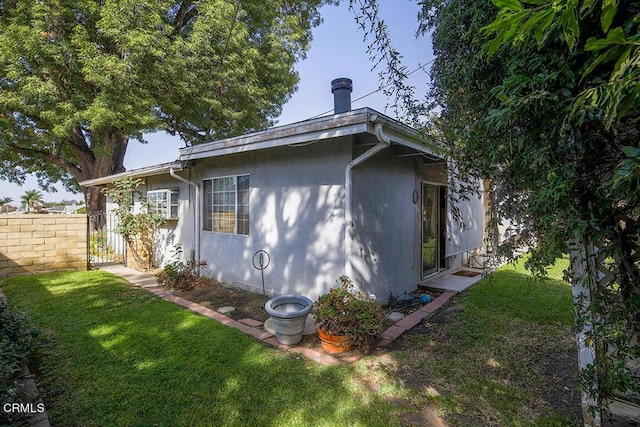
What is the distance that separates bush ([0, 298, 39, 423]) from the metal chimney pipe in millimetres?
5798

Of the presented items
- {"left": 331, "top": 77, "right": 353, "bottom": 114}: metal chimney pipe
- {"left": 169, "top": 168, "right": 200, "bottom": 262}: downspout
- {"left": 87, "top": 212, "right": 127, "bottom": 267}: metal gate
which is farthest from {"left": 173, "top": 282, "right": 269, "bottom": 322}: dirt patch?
{"left": 87, "top": 212, "right": 127, "bottom": 267}: metal gate

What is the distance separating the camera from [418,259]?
686 centimetres

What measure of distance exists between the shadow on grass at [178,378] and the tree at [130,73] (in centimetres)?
772

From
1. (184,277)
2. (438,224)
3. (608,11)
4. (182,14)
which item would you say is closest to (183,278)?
(184,277)

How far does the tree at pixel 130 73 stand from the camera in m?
10.8

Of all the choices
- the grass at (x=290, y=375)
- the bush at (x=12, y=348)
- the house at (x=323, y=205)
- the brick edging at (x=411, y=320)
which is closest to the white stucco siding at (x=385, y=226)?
the house at (x=323, y=205)

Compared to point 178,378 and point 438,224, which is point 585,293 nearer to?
point 178,378

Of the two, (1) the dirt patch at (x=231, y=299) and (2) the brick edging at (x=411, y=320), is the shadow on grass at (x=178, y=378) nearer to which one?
(1) the dirt patch at (x=231, y=299)

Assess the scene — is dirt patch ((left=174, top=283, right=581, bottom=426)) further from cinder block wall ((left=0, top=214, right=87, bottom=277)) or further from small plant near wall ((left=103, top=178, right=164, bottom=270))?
cinder block wall ((left=0, top=214, right=87, bottom=277))

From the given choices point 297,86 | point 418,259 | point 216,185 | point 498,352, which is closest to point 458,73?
point 498,352

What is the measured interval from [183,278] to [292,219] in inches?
127

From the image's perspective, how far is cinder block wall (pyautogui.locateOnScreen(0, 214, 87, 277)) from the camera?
301 inches

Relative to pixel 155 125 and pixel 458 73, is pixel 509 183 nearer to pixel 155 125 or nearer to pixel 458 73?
pixel 458 73

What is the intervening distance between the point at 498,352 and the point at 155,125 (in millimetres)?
13472
